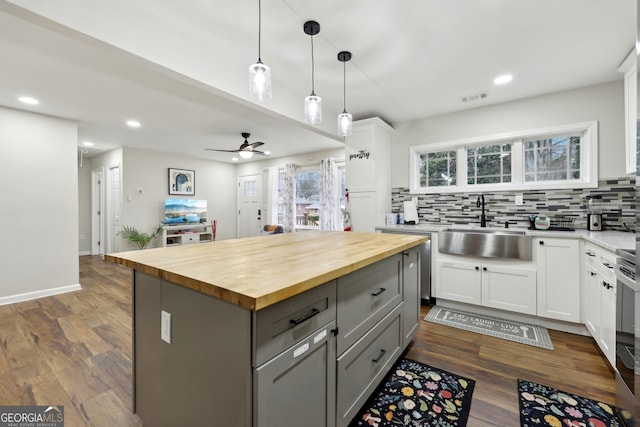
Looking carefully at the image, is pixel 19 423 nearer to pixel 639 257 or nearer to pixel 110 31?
pixel 110 31

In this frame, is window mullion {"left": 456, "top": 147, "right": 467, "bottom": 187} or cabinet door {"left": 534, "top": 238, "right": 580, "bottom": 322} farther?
window mullion {"left": 456, "top": 147, "right": 467, "bottom": 187}

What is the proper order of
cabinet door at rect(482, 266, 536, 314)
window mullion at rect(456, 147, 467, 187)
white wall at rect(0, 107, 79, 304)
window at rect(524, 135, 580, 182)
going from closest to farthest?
cabinet door at rect(482, 266, 536, 314) → window at rect(524, 135, 580, 182) → white wall at rect(0, 107, 79, 304) → window mullion at rect(456, 147, 467, 187)

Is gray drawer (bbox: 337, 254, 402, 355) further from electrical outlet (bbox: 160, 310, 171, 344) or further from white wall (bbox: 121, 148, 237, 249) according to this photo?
white wall (bbox: 121, 148, 237, 249)

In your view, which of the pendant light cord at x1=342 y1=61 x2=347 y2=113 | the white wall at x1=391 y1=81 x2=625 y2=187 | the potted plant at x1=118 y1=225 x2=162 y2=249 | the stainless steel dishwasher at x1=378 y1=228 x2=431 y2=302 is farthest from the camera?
the potted plant at x1=118 y1=225 x2=162 y2=249

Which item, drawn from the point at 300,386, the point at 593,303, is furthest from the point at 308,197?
the point at 300,386

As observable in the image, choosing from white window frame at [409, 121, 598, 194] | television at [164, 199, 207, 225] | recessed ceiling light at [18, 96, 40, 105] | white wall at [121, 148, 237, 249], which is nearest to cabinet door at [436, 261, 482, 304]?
white window frame at [409, 121, 598, 194]

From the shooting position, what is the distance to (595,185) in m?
2.80

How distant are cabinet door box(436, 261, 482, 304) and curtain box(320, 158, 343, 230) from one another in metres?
2.77

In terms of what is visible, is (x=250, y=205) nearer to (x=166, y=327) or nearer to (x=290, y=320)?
(x=166, y=327)

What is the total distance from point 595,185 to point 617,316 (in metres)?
1.83

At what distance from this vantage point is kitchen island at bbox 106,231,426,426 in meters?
0.87

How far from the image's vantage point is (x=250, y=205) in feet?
24.5

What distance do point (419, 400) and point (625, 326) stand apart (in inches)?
46.9

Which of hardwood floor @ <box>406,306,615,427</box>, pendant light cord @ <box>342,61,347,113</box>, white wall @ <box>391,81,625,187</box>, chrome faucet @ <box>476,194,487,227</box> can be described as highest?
pendant light cord @ <box>342,61,347,113</box>
